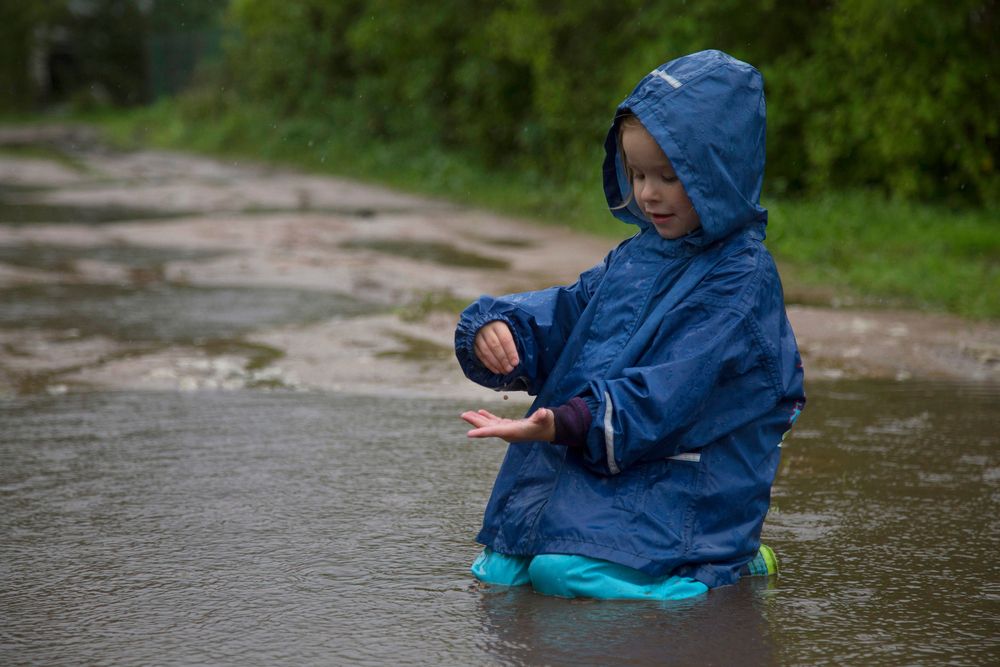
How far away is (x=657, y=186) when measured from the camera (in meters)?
2.71

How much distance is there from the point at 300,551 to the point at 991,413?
2.67 m

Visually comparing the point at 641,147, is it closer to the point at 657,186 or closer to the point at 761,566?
the point at 657,186

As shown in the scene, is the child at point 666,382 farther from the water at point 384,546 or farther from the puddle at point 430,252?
the puddle at point 430,252

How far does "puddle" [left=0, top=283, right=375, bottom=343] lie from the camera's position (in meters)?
6.01

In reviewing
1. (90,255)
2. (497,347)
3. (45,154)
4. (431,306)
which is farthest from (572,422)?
(45,154)

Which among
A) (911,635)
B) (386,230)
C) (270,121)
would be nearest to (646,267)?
(911,635)

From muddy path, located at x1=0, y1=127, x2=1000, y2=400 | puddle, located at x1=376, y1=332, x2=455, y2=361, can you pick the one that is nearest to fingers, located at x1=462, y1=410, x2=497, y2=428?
muddy path, located at x1=0, y1=127, x2=1000, y2=400

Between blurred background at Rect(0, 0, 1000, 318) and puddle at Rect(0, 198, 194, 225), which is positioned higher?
blurred background at Rect(0, 0, 1000, 318)

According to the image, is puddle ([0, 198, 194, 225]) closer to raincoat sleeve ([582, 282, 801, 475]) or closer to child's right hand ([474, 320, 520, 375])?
child's right hand ([474, 320, 520, 375])

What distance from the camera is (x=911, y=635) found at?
99.2 inches

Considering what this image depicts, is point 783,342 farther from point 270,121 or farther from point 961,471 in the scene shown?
point 270,121

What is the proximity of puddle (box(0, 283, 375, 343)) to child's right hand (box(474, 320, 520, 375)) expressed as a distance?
3.29 meters

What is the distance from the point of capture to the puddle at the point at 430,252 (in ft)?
Answer: 27.5

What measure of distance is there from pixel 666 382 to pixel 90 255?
6.95 meters
